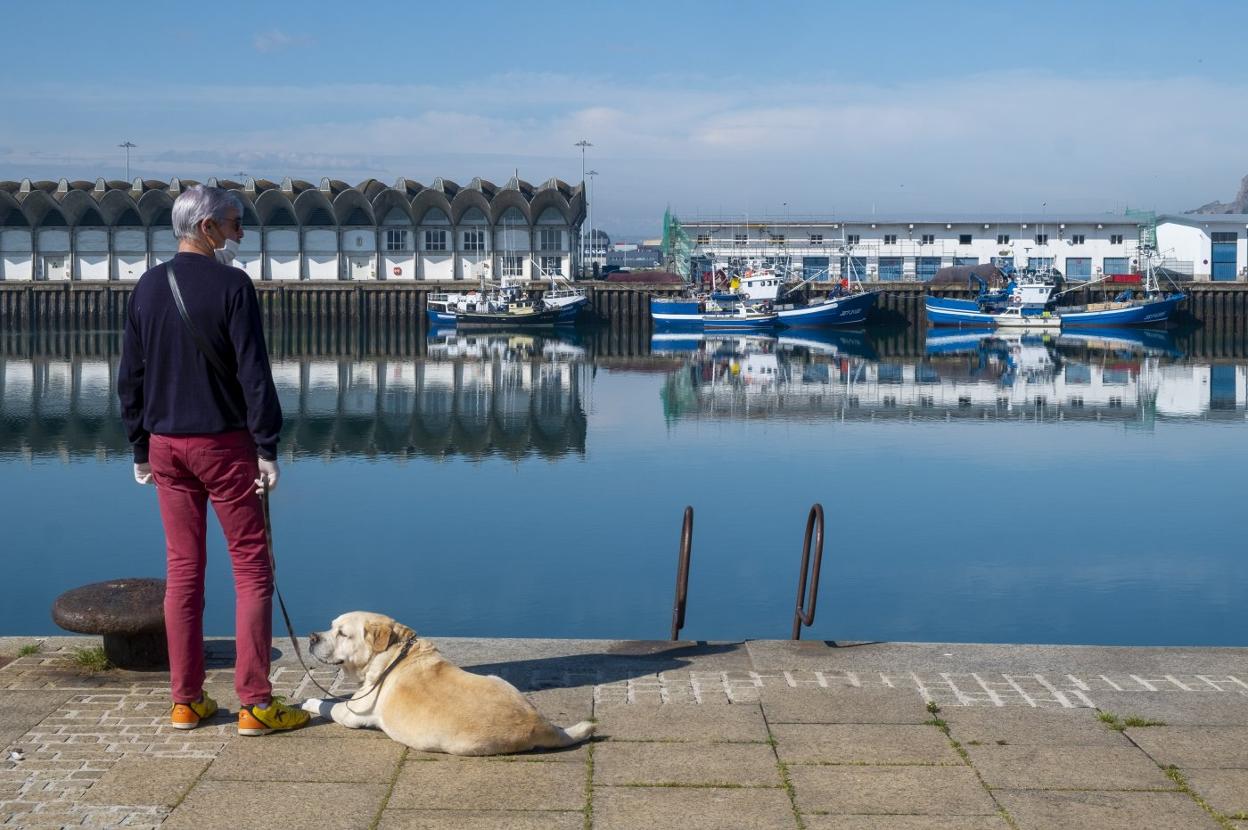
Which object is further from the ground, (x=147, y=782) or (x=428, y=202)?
(x=428, y=202)

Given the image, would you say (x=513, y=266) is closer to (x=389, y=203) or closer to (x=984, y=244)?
(x=389, y=203)

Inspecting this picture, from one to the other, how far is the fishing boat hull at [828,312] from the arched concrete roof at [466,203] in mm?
14415

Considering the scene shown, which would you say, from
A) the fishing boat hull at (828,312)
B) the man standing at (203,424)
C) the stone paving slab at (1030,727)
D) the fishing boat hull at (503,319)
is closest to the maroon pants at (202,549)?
the man standing at (203,424)

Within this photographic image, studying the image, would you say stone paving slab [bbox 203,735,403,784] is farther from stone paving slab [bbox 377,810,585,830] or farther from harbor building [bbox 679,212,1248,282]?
harbor building [bbox 679,212,1248,282]

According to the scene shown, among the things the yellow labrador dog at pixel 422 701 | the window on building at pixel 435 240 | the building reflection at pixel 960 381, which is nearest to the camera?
the yellow labrador dog at pixel 422 701

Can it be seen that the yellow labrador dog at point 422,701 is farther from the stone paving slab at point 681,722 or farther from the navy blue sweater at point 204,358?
the navy blue sweater at point 204,358

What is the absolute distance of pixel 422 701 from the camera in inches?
171

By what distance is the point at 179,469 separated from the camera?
4.47m

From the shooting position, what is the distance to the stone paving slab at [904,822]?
3729 mm

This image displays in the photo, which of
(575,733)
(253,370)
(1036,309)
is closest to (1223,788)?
(575,733)

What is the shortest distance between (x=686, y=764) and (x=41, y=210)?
2568 inches

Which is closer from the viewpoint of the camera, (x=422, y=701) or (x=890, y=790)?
(x=890, y=790)

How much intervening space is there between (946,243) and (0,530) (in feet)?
198

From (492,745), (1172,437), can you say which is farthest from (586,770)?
(1172,437)
